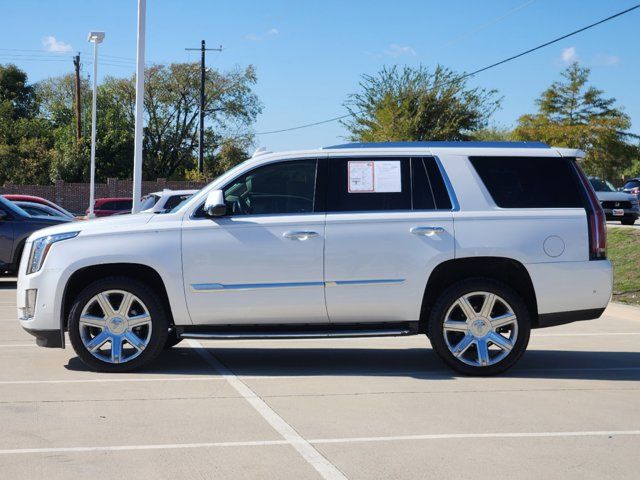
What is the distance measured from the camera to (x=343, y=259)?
843 centimetres

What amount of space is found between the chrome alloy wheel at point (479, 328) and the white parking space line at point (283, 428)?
75.7 inches

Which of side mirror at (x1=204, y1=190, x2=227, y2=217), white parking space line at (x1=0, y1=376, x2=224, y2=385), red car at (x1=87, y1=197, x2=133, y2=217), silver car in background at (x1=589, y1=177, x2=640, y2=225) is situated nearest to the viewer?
white parking space line at (x1=0, y1=376, x2=224, y2=385)

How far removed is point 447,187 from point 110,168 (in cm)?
6024

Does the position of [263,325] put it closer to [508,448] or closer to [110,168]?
[508,448]

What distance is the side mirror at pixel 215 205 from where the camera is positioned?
8406 millimetres

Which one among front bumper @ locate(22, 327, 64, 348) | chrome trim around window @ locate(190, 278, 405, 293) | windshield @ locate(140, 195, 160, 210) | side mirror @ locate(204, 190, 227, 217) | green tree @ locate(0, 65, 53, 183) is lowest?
front bumper @ locate(22, 327, 64, 348)

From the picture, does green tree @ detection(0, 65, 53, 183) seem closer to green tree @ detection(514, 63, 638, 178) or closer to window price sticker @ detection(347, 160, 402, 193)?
green tree @ detection(514, 63, 638, 178)

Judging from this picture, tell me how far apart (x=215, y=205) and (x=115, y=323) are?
54.9 inches

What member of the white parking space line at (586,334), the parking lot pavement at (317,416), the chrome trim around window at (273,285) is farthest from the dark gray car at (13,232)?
the white parking space line at (586,334)

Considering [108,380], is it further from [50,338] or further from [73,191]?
[73,191]

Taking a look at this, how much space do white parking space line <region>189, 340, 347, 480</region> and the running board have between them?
0.41 metres

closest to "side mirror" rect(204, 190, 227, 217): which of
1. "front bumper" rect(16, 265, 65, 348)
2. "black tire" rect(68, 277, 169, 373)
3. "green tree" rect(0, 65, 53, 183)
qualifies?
"black tire" rect(68, 277, 169, 373)

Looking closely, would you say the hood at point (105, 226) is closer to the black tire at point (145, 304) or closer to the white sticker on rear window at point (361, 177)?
the black tire at point (145, 304)

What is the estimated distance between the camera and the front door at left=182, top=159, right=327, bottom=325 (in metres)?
8.42
